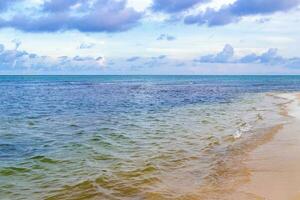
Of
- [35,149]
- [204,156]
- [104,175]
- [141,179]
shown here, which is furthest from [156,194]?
[35,149]

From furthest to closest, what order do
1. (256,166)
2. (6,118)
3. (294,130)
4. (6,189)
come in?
(6,118)
(294,130)
(256,166)
(6,189)

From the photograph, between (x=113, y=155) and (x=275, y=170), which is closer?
(x=275, y=170)

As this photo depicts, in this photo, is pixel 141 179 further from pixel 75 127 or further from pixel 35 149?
pixel 75 127

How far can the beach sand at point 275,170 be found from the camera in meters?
8.78

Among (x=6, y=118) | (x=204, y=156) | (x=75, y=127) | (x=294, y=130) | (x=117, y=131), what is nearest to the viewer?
(x=204, y=156)

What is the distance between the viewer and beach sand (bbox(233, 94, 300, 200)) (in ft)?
28.8

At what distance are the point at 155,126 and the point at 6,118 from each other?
10519 mm

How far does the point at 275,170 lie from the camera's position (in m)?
10.7

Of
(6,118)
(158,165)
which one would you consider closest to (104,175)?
(158,165)

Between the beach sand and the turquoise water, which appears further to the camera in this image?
the turquoise water

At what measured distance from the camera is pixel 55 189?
953 centimetres

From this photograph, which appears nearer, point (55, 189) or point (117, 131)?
point (55, 189)

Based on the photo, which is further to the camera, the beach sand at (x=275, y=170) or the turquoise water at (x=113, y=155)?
the turquoise water at (x=113, y=155)

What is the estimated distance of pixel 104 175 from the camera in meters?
10.8
